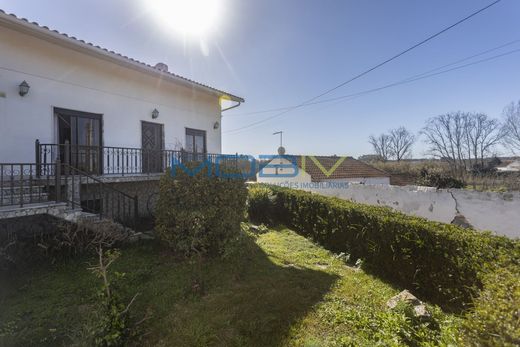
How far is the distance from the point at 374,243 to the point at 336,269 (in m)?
1.08

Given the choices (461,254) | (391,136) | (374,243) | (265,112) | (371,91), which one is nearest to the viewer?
(461,254)

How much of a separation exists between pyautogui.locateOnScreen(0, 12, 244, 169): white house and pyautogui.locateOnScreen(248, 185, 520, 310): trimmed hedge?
664 cm

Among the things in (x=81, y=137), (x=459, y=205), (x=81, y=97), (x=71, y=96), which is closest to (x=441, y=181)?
(x=459, y=205)

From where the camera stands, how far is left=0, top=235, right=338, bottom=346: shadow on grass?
3174 millimetres

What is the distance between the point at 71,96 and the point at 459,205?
13.0m

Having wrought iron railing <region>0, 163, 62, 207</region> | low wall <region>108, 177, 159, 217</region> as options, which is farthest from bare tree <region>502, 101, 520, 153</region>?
wrought iron railing <region>0, 163, 62, 207</region>

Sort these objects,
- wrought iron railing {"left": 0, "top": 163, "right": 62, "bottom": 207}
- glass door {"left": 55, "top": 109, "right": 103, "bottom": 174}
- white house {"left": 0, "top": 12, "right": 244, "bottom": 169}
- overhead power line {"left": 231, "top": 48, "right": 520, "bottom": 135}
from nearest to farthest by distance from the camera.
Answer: wrought iron railing {"left": 0, "top": 163, "right": 62, "bottom": 207} < white house {"left": 0, "top": 12, "right": 244, "bottom": 169} < glass door {"left": 55, "top": 109, "right": 103, "bottom": 174} < overhead power line {"left": 231, "top": 48, "right": 520, "bottom": 135}

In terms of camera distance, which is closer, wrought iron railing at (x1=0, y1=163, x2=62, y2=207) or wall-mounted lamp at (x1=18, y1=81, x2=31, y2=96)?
wrought iron railing at (x1=0, y1=163, x2=62, y2=207)

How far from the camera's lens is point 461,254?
3877 millimetres

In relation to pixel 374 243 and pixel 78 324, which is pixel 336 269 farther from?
pixel 78 324

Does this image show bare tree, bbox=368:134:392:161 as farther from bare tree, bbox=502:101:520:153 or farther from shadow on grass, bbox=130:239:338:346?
shadow on grass, bbox=130:239:338:346

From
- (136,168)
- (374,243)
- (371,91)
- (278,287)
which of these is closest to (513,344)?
(278,287)

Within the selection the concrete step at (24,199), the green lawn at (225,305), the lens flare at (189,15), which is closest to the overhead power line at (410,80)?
the lens flare at (189,15)

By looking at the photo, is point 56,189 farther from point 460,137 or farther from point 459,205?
point 460,137
